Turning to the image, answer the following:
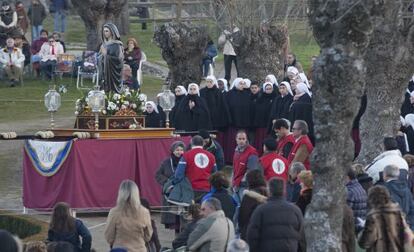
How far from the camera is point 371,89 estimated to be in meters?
23.7

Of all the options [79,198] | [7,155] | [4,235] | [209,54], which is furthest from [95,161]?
[209,54]

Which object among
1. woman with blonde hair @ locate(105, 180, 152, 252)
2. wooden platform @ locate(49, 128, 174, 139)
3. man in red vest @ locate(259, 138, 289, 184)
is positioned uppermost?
wooden platform @ locate(49, 128, 174, 139)

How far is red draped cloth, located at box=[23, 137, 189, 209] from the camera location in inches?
899

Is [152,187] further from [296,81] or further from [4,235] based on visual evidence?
[4,235]

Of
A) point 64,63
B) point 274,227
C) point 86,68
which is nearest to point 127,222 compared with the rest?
point 274,227

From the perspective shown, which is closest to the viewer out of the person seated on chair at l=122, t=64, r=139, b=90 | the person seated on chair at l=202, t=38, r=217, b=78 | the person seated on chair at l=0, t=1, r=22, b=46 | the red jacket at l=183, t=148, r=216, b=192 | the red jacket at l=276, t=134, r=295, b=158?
the red jacket at l=183, t=148, r=216, b=192

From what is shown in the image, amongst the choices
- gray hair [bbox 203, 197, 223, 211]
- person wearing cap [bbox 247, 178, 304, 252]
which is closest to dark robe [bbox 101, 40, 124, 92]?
gray hair [bbox 203, 197, 223, 211]

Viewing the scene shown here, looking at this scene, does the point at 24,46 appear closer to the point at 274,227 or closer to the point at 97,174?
the point at 97,174

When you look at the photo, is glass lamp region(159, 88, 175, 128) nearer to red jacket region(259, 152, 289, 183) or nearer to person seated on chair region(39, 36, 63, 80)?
red jacket region(259, 152, 289, 183)

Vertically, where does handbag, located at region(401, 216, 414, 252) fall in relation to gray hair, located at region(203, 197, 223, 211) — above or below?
below

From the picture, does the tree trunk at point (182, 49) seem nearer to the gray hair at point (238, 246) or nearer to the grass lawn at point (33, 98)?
the grass lawn at point (33, 98)

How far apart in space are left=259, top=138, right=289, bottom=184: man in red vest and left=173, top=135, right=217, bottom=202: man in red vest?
98 centimetres

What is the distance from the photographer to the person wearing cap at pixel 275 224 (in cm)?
1574

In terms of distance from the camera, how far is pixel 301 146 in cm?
2083
